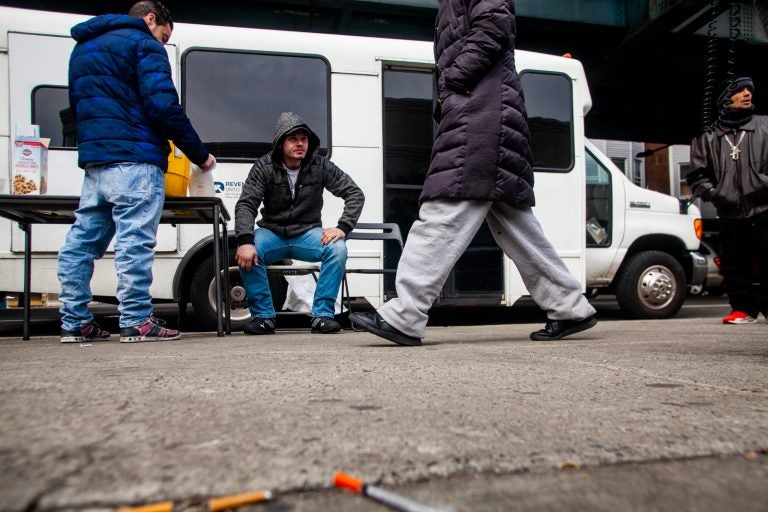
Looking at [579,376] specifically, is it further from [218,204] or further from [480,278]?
[480,278]

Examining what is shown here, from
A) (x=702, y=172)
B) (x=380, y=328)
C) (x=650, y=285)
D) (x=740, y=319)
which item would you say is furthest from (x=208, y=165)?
(x=650, y=285)

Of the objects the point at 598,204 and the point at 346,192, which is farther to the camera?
the point at 598,204

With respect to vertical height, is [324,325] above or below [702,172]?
below

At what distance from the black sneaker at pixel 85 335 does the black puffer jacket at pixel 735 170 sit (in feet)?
15.6

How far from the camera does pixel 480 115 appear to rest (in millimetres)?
3156

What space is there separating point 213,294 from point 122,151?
2018mm

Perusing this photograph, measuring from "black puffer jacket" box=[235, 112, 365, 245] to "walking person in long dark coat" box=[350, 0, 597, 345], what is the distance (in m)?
1.53

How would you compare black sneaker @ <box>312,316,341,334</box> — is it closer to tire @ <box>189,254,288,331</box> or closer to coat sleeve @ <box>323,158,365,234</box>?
coat sleeve @ <box>323,158,365,234</box>

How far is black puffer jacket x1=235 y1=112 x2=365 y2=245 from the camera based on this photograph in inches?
181

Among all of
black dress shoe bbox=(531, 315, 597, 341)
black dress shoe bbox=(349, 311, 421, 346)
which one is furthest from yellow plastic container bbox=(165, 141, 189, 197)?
black dress shoe bbox=(531, 315, 597, 341)

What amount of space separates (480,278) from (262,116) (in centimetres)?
260

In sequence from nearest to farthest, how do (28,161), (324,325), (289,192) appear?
(28,161)
(324,325)
(289,192)

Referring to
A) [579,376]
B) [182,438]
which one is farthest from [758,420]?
[182,438]

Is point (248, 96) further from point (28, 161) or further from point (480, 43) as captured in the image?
point (480, 43)
